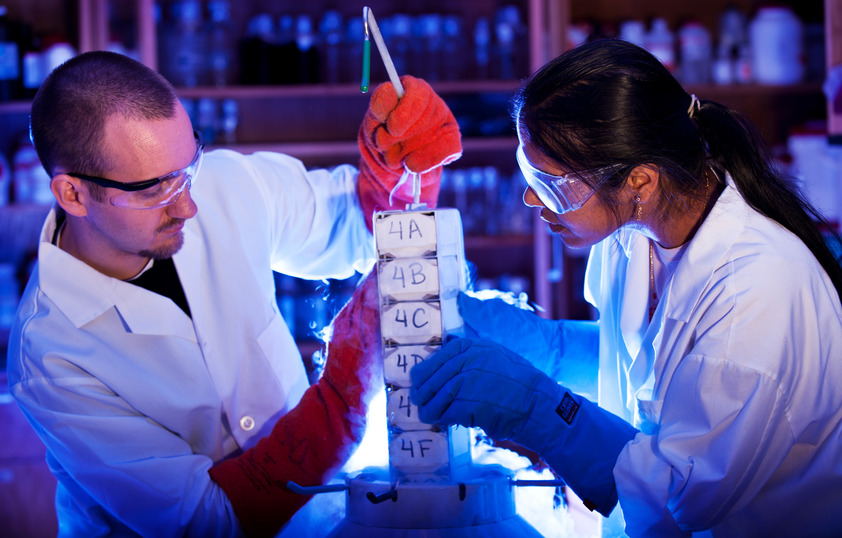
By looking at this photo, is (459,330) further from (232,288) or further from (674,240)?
(232,288)

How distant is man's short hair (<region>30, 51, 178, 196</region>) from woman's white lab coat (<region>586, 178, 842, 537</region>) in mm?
907

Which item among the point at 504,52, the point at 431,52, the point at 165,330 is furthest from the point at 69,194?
the point at 504,52

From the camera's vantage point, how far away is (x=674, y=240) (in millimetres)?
1151

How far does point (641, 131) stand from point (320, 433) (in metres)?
0.67

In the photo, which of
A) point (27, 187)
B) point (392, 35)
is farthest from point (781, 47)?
point (27, 187)

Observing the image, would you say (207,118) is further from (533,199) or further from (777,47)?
(777,47)

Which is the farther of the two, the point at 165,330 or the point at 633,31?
the point at 633,31

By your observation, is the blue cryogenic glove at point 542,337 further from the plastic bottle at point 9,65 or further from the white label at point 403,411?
the plastic bottle at point 9,65

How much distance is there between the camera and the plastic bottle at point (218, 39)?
2769 mm

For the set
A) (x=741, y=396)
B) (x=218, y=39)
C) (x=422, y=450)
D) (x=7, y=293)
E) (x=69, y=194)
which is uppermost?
(x=218, y=39)

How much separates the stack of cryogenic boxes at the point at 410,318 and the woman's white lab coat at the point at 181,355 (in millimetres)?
359

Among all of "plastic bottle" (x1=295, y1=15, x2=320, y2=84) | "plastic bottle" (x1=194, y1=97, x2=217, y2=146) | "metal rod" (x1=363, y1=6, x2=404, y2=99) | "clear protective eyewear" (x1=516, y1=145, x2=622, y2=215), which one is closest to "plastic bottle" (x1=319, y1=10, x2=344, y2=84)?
"plastic bottle" (x1=295, y1=15, x2=320, y2=84)

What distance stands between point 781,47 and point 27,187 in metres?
2.99

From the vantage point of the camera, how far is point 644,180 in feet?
3.50
